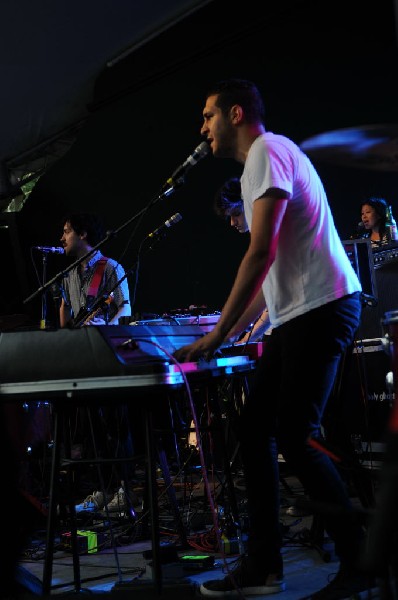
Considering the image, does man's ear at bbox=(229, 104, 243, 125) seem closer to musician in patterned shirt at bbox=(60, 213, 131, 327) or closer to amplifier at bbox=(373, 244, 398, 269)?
amplifier at bbox=(373, 244, 398, 269)

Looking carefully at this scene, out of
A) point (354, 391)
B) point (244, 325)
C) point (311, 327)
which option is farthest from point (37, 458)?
point (311, 327)

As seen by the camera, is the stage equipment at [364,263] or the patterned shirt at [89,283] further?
the patterned shirt at [89,283]

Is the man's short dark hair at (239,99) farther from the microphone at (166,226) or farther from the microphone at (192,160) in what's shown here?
the microphone at (166,226)

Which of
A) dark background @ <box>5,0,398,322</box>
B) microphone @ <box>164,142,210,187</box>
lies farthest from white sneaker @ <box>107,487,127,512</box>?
microphone @ <box>164,142,210,187</box>

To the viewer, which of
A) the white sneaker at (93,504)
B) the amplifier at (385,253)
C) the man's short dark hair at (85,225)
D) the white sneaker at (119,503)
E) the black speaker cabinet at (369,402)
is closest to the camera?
the amplifier at (385,253)

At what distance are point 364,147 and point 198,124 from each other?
232 inches

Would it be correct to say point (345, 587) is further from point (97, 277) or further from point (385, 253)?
point (97, 277)

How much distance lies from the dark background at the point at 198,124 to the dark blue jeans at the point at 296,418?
3.30 metres

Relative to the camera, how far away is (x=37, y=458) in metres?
5.83

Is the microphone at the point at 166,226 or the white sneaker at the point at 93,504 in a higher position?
the microphone at the point at 166,226

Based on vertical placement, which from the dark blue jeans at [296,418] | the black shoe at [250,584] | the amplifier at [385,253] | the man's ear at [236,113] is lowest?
the black shoe at [250,584]

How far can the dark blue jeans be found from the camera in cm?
265

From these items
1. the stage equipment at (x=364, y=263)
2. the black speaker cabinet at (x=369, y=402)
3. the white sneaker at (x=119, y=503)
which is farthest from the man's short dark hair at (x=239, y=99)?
the white sneaker at (x=119, y=503)

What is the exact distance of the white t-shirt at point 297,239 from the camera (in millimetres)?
2754
